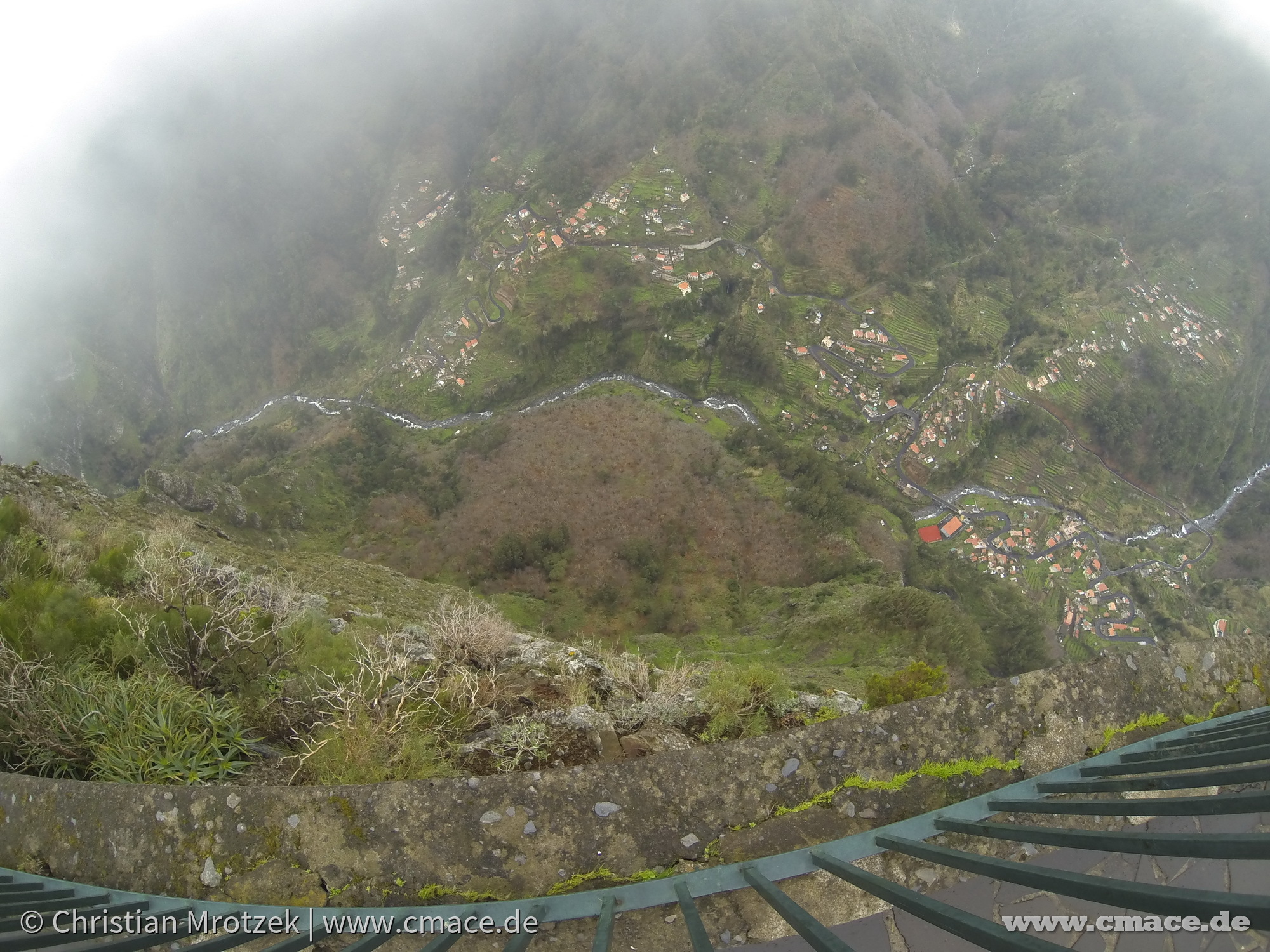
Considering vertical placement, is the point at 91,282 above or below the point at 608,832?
above

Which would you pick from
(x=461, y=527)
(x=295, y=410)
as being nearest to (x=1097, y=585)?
(x=461, y=527)

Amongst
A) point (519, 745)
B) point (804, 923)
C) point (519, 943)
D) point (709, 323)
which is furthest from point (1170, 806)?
point (709, 323)

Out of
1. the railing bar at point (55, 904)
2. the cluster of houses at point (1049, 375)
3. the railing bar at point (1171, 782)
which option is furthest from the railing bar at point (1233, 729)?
the cluster of houses at point (1049, 375)

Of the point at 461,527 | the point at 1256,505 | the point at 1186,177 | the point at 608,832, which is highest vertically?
the point at 1186,177

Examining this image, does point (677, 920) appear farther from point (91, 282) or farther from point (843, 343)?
point (91, 282)

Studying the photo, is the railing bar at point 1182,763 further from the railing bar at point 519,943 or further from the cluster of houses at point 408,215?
the cluster of houses at point 408,215

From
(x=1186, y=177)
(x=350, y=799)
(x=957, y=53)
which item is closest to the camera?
(x=350, y=799)

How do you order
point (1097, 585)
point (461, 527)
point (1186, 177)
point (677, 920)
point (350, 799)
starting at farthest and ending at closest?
point (1186, 177) → point (1097, 585) → point (461, 527) → point (350, 799) → point (677, 920)

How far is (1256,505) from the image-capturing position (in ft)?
217

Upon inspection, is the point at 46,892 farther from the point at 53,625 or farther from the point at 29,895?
the point at 53,625

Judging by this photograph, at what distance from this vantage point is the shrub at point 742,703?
5.81 m

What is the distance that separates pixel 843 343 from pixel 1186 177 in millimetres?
72561

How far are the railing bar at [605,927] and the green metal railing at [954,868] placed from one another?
0.04 ft

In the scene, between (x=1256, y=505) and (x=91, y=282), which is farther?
(x=91, y=282)
